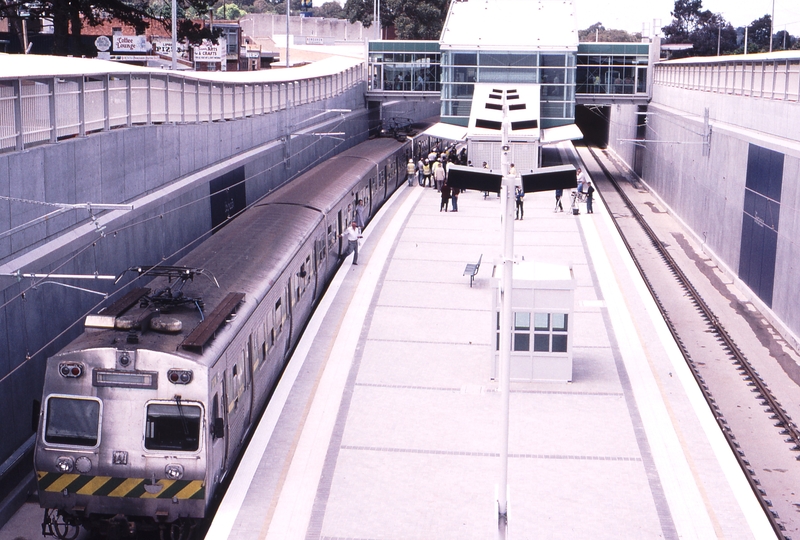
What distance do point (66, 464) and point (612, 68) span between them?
163 ft

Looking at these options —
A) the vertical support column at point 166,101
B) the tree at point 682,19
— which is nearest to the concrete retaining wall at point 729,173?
the vertical support column at point 166,101

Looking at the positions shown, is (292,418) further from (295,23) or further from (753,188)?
(295,23)

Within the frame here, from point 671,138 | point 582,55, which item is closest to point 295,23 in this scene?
point 582,55

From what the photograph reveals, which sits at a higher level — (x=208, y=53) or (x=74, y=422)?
(x=208, y=53)

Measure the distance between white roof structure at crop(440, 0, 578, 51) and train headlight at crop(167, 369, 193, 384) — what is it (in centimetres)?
4292

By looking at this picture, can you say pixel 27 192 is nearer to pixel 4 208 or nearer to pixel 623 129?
pixel 4 208

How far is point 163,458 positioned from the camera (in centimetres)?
1149

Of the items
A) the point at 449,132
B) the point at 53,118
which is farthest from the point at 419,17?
the point at 53,118

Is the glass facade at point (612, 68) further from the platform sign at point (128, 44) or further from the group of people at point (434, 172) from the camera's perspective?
the platform sign at point (128, 44)

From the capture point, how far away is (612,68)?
56500mm

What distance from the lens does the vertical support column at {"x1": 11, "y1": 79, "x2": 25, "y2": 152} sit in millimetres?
14461

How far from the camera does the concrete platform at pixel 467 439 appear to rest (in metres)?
12.5

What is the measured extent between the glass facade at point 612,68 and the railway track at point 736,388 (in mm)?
25610

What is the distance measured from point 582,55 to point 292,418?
4529 cm
